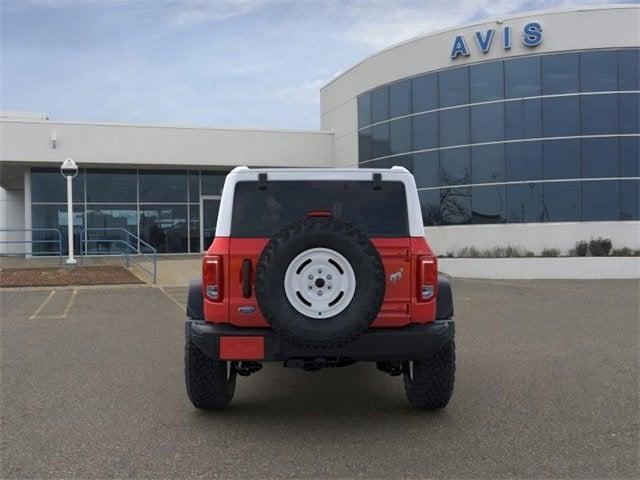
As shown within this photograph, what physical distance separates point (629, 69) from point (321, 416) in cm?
1941

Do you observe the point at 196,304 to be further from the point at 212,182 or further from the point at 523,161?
the point at 212,182

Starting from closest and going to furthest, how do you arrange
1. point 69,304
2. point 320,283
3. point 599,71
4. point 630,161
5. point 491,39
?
point 320,283 < point 69,304 < point 630,161 < point 599,71 < point 491,39

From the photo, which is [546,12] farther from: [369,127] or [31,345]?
[31,345]

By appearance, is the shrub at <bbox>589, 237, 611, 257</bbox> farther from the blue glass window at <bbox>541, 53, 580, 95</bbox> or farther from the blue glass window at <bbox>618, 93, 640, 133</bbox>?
the blue glass window at <bbox>541, 53, 580, 95</bbox>

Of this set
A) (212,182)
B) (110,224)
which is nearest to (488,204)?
(212,182)

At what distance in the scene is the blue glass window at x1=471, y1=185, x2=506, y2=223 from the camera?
20.8m

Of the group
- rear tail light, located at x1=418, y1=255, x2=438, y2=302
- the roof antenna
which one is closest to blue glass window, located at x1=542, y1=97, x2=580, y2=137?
rear tail light, located at x1=418, y1=255, x2=438, y2=302

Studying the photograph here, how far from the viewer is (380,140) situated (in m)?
24.2

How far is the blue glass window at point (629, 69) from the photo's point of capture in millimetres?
19906

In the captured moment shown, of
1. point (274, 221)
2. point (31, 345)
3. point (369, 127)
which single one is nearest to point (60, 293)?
point (31, 345)

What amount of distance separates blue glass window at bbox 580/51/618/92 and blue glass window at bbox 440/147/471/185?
4397 mm

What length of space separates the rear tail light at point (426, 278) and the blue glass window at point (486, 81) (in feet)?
58.9

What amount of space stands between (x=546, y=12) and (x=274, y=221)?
19.1 metres

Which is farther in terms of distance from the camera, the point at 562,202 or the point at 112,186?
the point at 112,186
